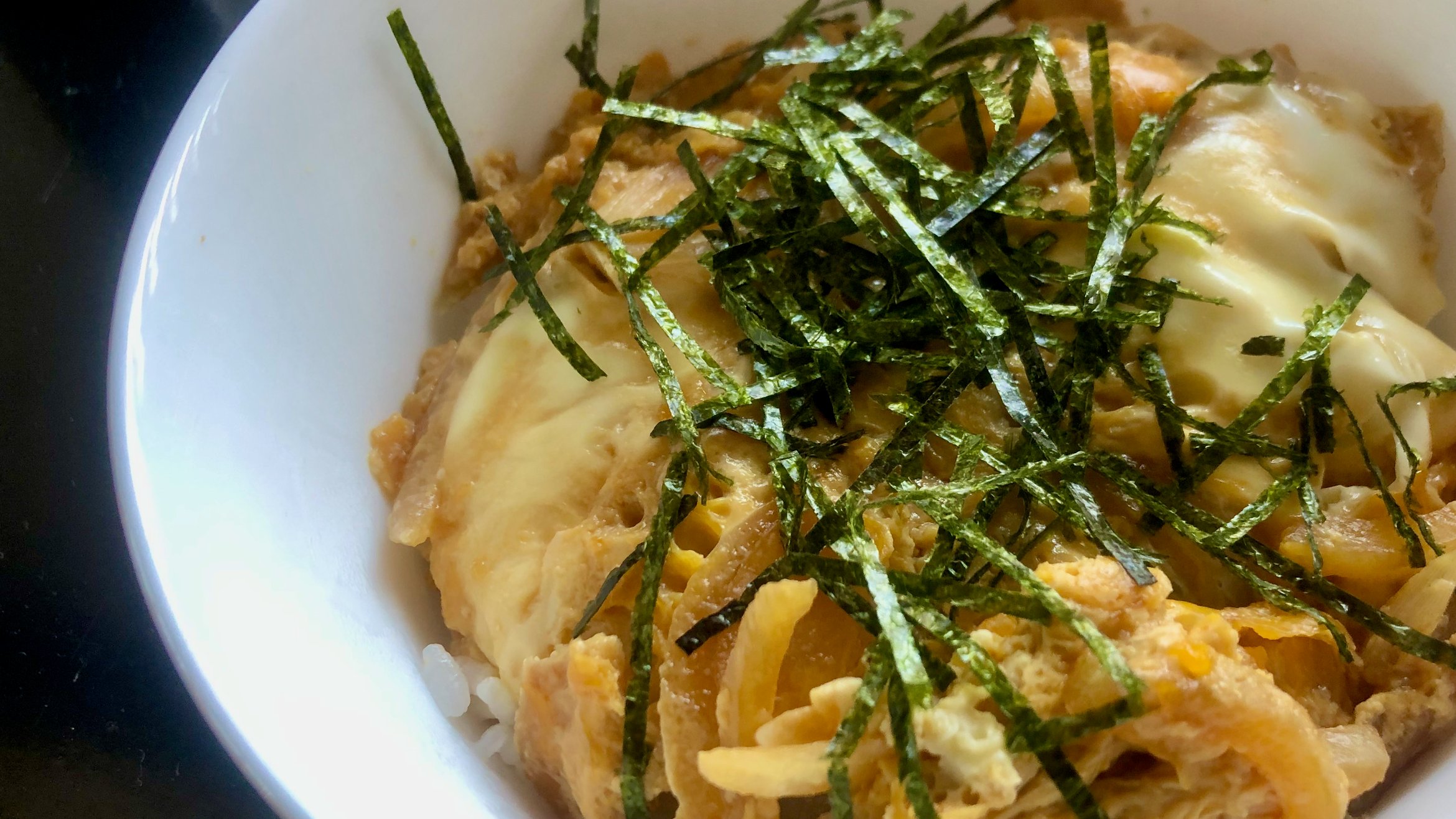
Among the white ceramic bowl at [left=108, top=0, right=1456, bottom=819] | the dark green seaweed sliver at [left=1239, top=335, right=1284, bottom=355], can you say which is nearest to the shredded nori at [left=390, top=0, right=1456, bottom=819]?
the dark green seaweed sliver at [left=1239, top=335, right=1284, bottom=355]

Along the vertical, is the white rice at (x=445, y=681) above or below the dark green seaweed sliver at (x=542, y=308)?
below

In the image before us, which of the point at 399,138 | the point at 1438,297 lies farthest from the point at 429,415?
the point at 1438,297

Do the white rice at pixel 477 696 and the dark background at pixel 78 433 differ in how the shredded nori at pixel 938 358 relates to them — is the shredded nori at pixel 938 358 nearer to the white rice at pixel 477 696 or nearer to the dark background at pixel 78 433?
the white rice at pixel 477 696

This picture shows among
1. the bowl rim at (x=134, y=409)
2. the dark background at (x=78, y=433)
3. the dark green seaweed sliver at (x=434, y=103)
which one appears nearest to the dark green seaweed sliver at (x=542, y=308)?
the dark green seaweed sliver at (x=434, y=103)

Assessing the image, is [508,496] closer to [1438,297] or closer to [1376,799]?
[1376,799]

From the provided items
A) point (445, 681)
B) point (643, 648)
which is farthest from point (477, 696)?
point (643, 648)

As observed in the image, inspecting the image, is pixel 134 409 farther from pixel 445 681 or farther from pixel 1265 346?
pixel 1265 346
